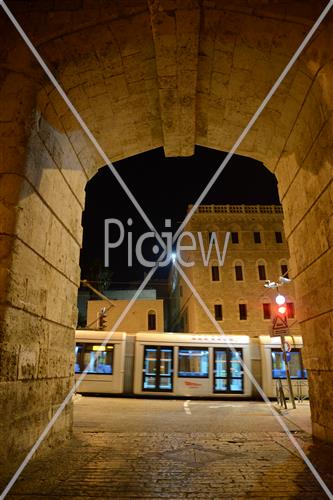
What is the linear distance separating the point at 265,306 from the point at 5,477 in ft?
97.6

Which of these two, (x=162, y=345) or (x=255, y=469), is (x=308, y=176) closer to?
(x=255, y=469)

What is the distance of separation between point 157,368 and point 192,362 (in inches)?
60.4

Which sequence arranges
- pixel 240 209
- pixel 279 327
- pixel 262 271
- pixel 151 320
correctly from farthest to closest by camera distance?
pixel 240 209 → pixel 262 271 → pixel 151 320 → pixel 279 327

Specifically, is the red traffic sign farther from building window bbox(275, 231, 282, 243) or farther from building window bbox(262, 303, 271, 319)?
building window bbox(275, 231, 282, 243)

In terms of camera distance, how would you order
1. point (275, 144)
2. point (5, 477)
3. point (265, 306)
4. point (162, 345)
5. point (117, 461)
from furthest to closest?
point (265, 306) < point (162, 345) < point (275, 144) < point (117, 461) < point (5, 477)

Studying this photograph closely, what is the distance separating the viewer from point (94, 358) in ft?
50.5

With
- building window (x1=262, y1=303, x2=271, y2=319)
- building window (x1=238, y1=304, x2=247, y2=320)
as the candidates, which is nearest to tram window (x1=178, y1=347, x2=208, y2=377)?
building window (x1=238, y1=304, x2=247, y2=320)

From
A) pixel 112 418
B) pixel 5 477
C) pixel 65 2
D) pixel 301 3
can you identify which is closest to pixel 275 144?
pixel 301 3

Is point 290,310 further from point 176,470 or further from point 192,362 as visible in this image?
point 176,470

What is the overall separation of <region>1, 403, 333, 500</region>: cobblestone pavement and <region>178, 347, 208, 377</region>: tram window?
31.5 ft

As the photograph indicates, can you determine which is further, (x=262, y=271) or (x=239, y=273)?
(x=262, y=271)

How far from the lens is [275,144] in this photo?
638cm

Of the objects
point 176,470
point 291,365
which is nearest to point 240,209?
point 291,365

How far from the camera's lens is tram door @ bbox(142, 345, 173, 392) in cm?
1526
